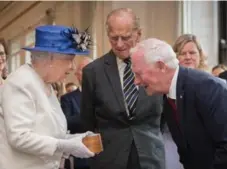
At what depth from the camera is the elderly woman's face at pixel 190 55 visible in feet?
12.2

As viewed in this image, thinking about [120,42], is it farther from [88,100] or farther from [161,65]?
[161,65]

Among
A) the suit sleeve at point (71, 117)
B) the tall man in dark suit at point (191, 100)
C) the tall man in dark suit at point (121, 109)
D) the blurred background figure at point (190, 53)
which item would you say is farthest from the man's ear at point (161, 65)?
the suit sleeve at point (71, 117)

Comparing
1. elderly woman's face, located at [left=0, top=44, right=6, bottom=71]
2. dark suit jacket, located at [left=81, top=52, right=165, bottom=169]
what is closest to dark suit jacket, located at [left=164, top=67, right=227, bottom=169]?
dark suit jacket, located at [left=81, top=52, right=165, bottom=169]

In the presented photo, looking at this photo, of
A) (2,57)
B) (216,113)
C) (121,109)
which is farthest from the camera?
(2,57)

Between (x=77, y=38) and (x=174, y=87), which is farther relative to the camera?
(x=77, y=38)

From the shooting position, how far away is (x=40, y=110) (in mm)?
2543

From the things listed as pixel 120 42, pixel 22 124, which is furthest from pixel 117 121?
pixel 22 124

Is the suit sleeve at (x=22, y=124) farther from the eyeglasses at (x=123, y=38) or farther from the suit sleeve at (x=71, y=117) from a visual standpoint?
the suit sleeve at (x=71, y=117)

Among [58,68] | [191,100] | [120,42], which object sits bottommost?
[191,100]

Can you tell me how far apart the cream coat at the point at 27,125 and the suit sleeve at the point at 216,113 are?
630 mm

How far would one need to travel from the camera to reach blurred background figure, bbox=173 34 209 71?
12.2 ft

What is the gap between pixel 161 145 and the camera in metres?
3.01

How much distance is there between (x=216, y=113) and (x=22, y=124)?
769 millimetres

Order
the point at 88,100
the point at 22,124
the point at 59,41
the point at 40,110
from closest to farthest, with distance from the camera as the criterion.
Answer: the point at 22,124 → the point at 40,110 → the point at 59,41 → the point at 88,100
